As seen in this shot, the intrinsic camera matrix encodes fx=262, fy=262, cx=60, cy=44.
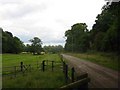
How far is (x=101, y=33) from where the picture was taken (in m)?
74.3

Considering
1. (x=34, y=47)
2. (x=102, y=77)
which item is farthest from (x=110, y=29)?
(x=34, y=47)

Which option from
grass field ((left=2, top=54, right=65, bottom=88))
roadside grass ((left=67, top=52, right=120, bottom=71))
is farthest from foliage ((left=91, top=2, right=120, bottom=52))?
grass field ((left=2, top=54, right=65, bottom=88))

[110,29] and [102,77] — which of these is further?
[110,29]

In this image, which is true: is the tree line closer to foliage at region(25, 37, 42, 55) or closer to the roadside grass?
the roadside grass

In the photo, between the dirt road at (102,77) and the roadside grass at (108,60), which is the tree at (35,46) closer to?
the roadside grass at (108,60)

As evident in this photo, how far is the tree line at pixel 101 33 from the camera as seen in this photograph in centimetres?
4106

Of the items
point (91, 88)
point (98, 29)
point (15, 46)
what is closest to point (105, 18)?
point (98, 29)

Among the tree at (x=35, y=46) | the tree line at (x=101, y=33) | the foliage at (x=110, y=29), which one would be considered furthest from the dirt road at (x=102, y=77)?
the tree at (x=35, y=46)

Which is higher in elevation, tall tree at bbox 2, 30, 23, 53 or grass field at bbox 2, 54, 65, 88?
tall tree at bbox 2, 30, 23, 53

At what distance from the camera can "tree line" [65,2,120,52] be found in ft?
135

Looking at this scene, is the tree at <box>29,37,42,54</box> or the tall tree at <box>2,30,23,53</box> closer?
the tall tree at <box>2,30,23,53</box>

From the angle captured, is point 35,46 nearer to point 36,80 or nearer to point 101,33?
point 101,33

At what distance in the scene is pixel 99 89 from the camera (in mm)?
13492

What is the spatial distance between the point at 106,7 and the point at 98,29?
40408 millimetres
